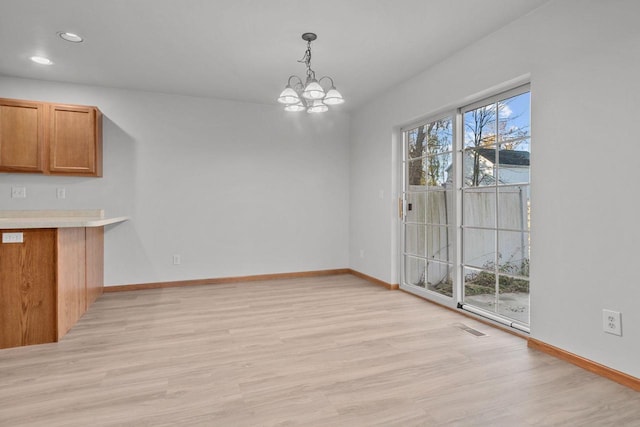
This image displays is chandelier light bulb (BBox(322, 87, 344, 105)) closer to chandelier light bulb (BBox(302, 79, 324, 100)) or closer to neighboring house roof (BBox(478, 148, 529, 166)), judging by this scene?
chandelier light bulb (BBox(302, 79, 324, 100))

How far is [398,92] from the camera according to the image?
14.0 feet

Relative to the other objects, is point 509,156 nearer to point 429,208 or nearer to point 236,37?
point 429,208

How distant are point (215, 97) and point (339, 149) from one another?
6.46 feet

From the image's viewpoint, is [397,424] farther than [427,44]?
No

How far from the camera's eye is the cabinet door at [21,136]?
3734 millimetres

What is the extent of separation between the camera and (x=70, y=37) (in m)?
3.08

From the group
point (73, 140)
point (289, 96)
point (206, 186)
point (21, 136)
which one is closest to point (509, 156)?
point (289, 96)

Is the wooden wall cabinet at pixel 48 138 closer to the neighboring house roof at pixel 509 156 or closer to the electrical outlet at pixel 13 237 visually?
the electrical outlet at pixel 13 237

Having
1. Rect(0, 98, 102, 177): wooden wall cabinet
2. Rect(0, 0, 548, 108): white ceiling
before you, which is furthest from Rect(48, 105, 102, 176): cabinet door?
Rect(0, 0, 548, 108): white ceiling

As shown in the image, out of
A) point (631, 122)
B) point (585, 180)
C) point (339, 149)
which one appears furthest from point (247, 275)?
point (631, 122)

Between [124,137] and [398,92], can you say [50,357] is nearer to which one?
[124,137]

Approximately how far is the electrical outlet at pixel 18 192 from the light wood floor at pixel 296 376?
1807 mm

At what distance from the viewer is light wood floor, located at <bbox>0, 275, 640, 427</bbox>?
177 centimetres

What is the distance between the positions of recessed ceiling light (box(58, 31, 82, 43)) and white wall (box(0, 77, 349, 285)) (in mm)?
1290
